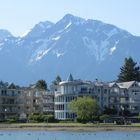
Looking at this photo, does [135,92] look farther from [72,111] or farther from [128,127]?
[128,127]

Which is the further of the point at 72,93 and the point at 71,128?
the point at 72,93

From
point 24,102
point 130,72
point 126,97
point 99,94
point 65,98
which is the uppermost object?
point 130,72

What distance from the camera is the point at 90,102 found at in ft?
423

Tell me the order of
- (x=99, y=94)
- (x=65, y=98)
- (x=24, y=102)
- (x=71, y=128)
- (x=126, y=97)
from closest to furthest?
(x=71, y=128)
(x=65, y=98)
(x=99, y=94)
(x=126, y=97)
(x=24, y=102)

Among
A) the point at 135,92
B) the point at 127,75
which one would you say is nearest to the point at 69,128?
the point at 135,92

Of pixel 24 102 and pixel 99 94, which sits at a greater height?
pixel 99 94

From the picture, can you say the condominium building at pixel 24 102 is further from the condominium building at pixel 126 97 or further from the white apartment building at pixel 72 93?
the condominium building at pixel 126 97

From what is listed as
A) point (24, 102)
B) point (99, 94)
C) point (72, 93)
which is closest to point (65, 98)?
point (72, 93)

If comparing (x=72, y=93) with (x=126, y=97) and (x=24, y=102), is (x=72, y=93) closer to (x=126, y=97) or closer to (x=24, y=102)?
(x=126, y=97)

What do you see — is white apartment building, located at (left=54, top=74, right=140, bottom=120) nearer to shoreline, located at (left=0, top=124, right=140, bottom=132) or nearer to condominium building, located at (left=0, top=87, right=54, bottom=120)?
condominium building, located at (left=0, top=87, right=54, bottom=120)

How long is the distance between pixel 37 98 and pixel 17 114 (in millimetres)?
9982

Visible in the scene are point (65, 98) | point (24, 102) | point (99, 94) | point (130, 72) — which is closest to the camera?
point (65, 98)

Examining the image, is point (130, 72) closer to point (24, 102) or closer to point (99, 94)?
point (99, 94)

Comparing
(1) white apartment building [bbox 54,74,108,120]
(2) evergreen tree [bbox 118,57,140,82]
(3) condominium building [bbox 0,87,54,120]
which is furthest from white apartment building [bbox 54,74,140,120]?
(2) evergreen tree [bbox 118,57,140,82]
